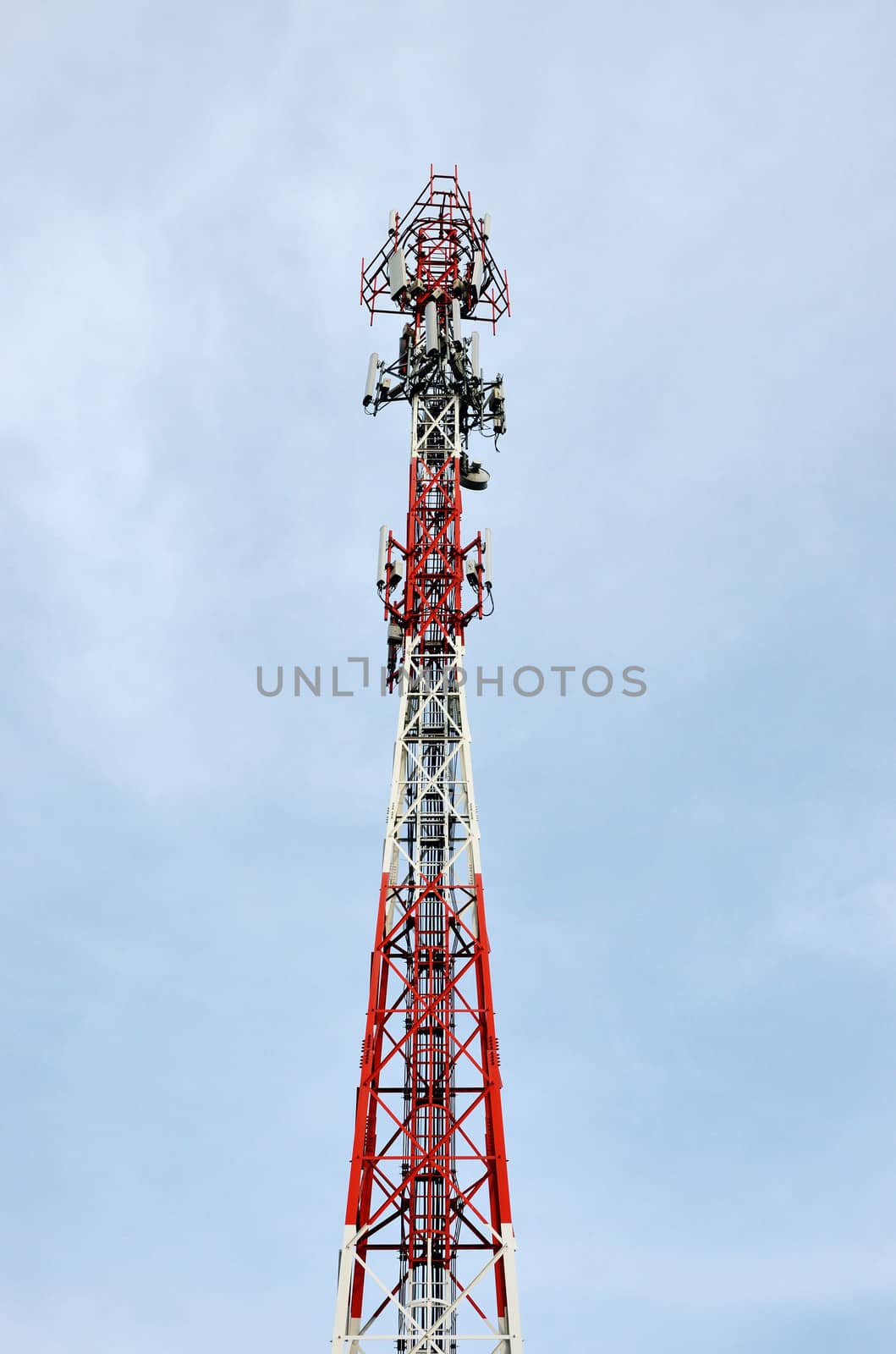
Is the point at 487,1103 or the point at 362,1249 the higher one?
the point at 487,1103

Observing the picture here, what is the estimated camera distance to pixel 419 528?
57562mm

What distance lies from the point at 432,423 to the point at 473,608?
29.1ft

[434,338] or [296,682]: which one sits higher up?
[434,338]

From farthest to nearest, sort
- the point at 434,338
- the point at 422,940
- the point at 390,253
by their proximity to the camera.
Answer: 1. the point at 390,253
2. the point at 434,338
3. the point at 422,940

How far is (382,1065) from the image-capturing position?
47219 mm

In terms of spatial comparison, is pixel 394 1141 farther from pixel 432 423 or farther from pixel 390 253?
pixel 390 253

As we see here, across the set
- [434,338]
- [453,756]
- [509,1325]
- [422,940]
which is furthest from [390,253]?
[509,1325]

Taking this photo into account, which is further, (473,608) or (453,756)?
(473,608)

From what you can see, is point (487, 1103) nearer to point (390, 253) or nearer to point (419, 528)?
point (419, 528)

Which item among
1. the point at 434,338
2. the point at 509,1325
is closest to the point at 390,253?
the point at 434,338

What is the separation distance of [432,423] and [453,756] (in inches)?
599

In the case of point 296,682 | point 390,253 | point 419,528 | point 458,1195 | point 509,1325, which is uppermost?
point 390,253

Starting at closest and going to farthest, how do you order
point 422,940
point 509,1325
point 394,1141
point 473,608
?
point 509,1325 < point 394,1141 < point 422,940 < point 473,608

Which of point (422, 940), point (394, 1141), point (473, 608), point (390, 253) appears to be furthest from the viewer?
point (390, 253)
